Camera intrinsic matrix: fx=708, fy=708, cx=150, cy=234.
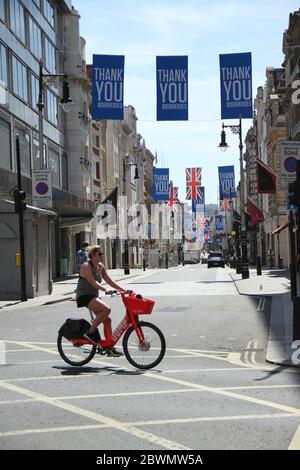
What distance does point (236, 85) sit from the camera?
86.3 ft

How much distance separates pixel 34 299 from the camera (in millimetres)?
25422

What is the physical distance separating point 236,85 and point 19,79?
654 inches

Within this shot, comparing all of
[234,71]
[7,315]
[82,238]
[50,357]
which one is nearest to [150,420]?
[50,357]

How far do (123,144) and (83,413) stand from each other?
81.7 metres

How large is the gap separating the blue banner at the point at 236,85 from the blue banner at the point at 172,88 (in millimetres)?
1493

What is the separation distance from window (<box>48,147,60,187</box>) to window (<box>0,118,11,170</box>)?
32.6ft

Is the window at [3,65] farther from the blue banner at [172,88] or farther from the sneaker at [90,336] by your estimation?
the sneaker at [90,336]

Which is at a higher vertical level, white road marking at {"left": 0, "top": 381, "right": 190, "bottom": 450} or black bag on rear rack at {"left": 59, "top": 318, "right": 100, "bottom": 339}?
black bag on rear rack at {"left": 59, "top": 318, "right": 100, "bottom": 339}

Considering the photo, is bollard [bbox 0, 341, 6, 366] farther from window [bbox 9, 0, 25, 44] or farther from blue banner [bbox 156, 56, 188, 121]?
window [bbox 9, 0, 25, 44]

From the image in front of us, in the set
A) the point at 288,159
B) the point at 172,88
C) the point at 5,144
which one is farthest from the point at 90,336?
the point at 5,144

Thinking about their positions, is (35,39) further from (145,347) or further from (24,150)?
(145,347)

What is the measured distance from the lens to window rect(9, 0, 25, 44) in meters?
37.4
